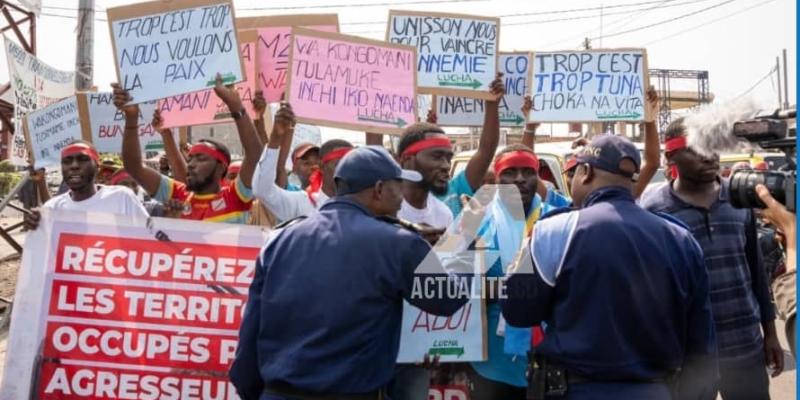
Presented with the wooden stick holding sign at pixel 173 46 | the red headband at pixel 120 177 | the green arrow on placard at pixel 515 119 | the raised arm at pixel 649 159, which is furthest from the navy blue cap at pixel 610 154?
the red headband at pixel 120 177


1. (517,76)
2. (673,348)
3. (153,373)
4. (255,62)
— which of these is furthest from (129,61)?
(673,348)

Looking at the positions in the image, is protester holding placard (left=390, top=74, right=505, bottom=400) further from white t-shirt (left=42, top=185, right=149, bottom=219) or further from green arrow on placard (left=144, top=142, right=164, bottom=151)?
green arrow on placard (left=144, top=142, right=164, bottom=151)

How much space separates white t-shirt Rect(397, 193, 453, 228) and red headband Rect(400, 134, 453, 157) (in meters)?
0.27

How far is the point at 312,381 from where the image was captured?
295 cm

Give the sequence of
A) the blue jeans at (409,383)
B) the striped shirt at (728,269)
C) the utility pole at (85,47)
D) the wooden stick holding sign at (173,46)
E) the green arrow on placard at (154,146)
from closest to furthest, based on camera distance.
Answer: the blue jeans at (409,383) → the striped shirt at (728,269) → the wooden stick holding sign at (173,46) → the green arrow on placard at (154,146) → the utility pole at (85,47)

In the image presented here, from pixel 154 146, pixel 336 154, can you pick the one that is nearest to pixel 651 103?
pixel 336 154

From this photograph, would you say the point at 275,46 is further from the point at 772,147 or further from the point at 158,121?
the point at 772,147

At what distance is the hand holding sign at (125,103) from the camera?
4992 millimetres

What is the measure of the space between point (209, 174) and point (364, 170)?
192cm

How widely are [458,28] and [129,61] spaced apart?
2.25 metres

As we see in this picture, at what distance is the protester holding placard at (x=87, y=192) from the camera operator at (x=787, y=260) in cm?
348

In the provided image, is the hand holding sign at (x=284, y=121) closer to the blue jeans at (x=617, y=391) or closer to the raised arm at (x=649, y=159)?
the raised arm at (x=649, y=159)

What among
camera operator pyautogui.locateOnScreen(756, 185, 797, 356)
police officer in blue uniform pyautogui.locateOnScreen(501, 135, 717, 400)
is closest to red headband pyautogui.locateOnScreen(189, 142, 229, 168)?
police officer in blue uniform pyautogui.locateOnScreen(501, 135, 717, 400)

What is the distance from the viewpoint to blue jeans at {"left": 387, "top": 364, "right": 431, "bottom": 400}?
3.85 meters
